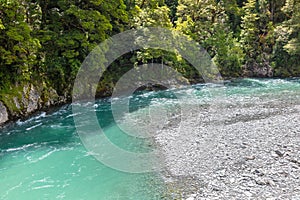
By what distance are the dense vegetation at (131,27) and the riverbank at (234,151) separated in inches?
344

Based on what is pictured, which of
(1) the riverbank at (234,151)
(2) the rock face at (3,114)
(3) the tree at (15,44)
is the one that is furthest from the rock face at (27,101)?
(1) the riverbank at (234,151)

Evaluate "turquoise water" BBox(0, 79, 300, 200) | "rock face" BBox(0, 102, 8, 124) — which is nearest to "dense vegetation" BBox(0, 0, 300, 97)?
"rock face" BBox(0, 102, 8, 124)

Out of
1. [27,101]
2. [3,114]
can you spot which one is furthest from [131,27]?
[3,114]

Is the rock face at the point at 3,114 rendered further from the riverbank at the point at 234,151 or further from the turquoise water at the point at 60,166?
the riverbank at the point at 234,151

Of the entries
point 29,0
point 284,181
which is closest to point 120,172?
point 284,181

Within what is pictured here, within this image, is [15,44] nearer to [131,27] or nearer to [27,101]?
[27,101]

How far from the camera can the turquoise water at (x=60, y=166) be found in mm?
8570

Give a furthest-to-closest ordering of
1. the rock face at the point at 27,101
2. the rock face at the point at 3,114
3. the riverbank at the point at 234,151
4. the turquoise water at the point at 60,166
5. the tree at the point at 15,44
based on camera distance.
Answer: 1. the rock face at the point at 27,101
2. the rock face at the point at 3,114
3. the tree at the point at 15,44
4. the turquoise water at the point at 60,166
5. the riverbank at the point at 234,151

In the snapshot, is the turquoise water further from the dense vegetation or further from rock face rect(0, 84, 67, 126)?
the dense vegetation

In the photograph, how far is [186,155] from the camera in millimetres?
10828

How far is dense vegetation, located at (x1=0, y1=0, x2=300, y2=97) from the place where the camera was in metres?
15.5

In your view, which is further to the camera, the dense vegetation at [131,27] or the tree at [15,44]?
the dense vegetation at [131,27]

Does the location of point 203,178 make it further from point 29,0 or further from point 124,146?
point 29,0

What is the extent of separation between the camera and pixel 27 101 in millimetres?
16344
